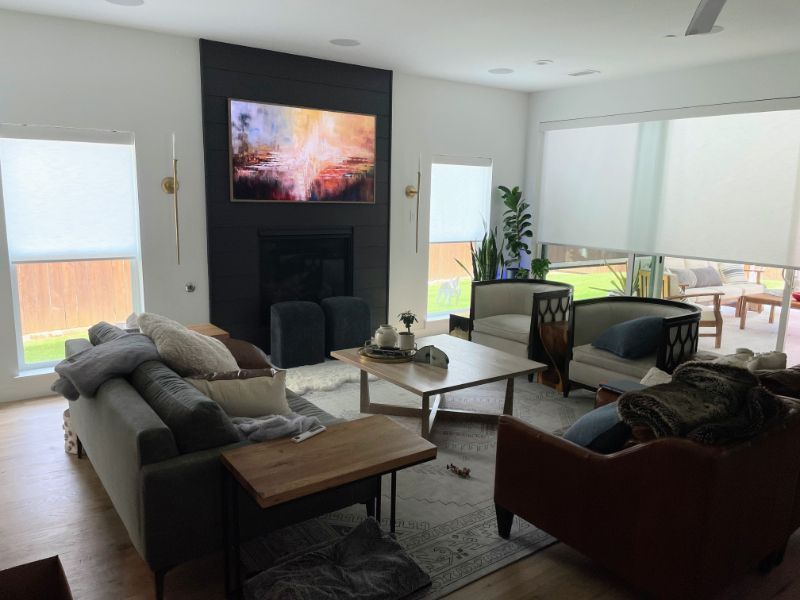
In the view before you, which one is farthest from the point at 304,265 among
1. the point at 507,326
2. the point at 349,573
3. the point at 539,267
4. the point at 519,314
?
the point at 349,573

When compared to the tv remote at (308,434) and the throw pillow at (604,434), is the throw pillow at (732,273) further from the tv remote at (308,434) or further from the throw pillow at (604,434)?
the tv remote at (308,434)

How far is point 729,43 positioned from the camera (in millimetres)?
4492

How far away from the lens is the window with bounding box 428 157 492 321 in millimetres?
6461

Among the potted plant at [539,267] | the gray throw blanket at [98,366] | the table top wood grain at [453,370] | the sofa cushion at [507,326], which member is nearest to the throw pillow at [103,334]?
the gray throw blanket at [98,366]

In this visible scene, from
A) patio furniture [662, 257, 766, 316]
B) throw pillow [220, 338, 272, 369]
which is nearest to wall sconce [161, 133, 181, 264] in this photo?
throw pillow [220, 338, 272, 369]

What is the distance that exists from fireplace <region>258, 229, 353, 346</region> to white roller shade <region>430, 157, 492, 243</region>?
120cm

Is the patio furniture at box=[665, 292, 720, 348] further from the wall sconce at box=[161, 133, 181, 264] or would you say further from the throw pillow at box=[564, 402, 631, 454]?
the wall sconce at box=[161, 133, 181, 264]

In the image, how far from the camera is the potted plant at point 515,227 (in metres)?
6.75

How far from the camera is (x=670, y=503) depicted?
2.02 meters

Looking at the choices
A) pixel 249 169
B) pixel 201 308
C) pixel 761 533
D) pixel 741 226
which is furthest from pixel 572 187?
pixel 761 533

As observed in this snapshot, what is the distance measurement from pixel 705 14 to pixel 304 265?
386 centimetres

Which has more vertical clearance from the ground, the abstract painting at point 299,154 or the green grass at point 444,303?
the abstract painting at point 299,154

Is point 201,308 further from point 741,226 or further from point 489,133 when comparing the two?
point 741,226

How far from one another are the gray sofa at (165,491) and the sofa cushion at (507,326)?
2723 mm
